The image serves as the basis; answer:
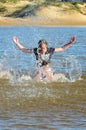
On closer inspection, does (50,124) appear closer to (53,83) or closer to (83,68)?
(53,83)

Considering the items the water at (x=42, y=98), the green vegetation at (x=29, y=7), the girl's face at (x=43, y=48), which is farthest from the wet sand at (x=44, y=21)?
the girl's face at (x=43, y=48)

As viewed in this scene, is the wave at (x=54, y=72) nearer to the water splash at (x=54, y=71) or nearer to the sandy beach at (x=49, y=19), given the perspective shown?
the water splash at (x=54, y=71)

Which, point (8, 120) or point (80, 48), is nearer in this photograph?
point (8, 120)

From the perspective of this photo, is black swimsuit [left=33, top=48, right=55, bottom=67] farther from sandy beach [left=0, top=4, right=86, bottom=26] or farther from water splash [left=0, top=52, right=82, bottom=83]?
sandy beach [left=0, top=4, right=86, bottom=26]

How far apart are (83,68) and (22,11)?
4176cm

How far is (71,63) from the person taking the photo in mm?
18766

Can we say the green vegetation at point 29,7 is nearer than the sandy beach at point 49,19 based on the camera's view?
No

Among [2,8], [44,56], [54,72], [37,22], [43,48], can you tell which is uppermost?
[43,48]

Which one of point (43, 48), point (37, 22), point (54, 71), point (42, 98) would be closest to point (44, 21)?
point (37, 22)

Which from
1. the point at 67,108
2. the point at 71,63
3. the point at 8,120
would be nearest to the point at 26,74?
the point at 71,63

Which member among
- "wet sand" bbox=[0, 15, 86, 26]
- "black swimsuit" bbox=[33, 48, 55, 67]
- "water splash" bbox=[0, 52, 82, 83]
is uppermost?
"black swimsuit" bbox=[33, 48, 55, 67]

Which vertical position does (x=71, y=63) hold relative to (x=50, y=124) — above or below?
below

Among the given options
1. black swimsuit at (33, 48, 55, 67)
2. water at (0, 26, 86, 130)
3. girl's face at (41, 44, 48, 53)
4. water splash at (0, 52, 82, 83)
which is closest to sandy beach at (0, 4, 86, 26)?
water splash at (0, 52, 82, 83)

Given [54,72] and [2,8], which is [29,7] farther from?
[54,72]
